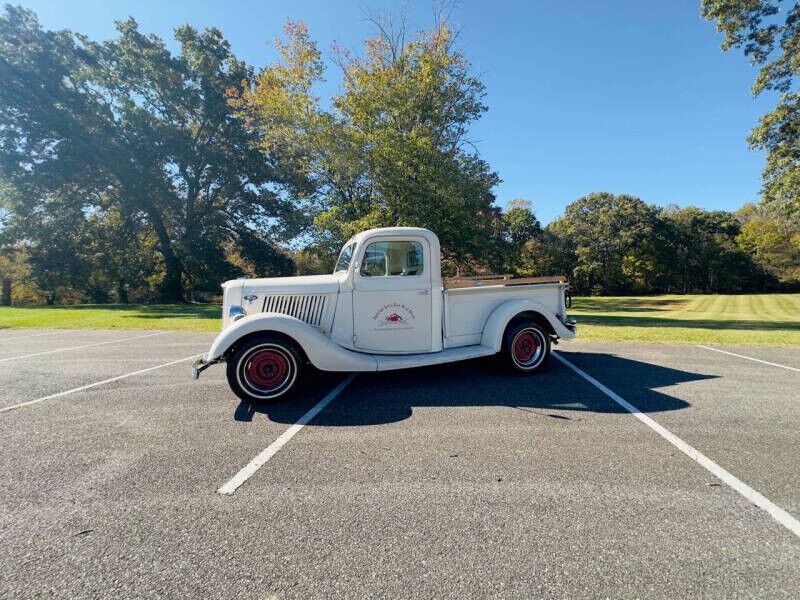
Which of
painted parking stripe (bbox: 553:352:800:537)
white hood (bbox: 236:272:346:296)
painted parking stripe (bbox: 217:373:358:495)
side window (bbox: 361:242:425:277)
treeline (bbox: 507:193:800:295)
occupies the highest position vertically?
treeline (bbox: 507:193:800:295)

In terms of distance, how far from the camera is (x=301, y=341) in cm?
420

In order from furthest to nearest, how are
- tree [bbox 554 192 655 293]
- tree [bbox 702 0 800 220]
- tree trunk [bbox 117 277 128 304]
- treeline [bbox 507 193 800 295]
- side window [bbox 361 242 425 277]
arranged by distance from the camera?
tree [bbox 554 192 655 293] < treeline [bbox 507 193 800 295] < tree trunk [bbox 117 277 128 304] < tree [bbox 702 0 800 220] < side window [bbox 361 242 425 277]

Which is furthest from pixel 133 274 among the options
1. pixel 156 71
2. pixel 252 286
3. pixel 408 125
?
pixel 252 286

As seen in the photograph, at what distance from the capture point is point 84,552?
191 cm

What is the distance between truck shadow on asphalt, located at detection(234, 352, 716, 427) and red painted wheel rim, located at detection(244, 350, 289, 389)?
28 cm

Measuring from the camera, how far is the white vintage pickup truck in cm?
420

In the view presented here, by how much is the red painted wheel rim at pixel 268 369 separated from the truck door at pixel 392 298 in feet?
3.29

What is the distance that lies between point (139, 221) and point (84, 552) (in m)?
29.3

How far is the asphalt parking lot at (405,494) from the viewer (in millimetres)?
1703

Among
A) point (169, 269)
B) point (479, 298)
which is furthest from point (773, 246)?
point (169, 269)

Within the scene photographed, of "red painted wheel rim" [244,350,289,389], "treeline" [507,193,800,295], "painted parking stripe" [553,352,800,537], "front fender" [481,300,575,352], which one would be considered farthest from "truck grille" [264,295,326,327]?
"treeline" [507,193,800,295]

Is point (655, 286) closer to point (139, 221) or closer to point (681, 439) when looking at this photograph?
point (681, 439)

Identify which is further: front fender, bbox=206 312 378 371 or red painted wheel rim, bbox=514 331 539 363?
red painted wheel rim, bbox=514 331 539 363

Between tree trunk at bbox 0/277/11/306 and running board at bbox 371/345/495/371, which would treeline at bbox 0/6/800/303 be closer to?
tree trunk at bbox 0/277/11/306
